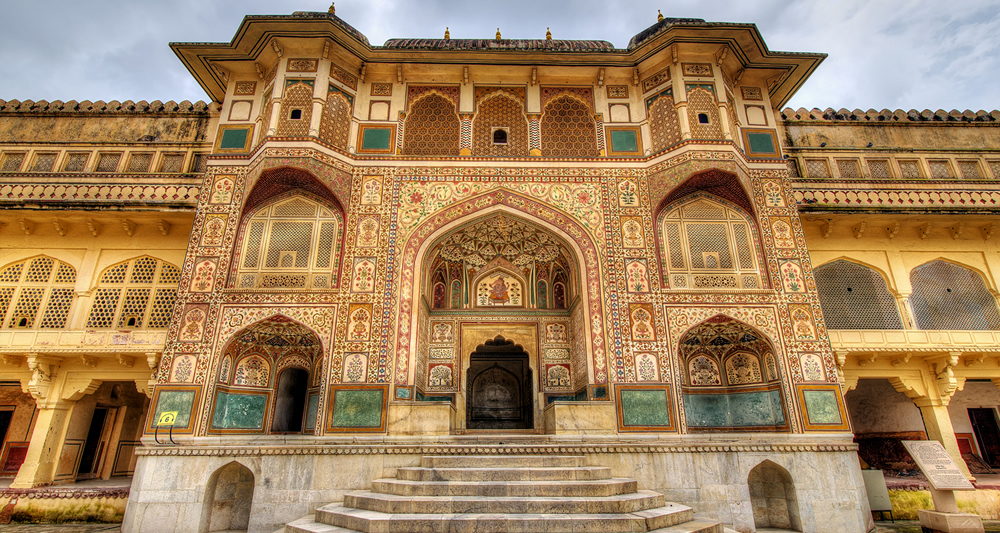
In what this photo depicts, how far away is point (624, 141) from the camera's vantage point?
11.8 metres

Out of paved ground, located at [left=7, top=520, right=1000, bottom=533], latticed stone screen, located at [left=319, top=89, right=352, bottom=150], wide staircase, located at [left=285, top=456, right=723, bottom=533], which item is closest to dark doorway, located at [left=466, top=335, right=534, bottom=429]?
wide staircase, located at [left=285, top=456, right=723, bottom=533]

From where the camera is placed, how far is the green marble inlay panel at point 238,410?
9.57 metres

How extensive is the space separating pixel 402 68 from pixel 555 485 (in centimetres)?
968

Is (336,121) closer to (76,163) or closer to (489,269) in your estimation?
(489,269)

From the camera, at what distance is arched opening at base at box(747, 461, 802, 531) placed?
28.5ft

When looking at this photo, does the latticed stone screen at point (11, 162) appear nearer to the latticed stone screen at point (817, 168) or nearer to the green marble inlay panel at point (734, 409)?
the green marble inlay panel at point (734, 409)

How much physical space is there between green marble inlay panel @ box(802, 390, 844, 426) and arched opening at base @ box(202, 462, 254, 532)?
984 centimetres

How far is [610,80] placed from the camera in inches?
488

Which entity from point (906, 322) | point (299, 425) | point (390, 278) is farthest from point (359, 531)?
point (906, 322)

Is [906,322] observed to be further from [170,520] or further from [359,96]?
[170,520]

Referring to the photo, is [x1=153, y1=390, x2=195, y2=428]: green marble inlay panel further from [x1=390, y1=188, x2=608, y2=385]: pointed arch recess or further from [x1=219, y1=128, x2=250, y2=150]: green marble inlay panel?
[x1=219, y1=128, x2=250, y2=150]: green marble inlay panel

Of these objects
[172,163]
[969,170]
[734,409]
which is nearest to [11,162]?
[172,163]

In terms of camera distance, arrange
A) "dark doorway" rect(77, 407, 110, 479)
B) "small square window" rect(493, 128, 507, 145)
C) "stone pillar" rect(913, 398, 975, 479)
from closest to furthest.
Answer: "stone pillar" rect(913, 398, 975, 479) < "small square window" rect(493, 128, 507, 145) < "dark doorway" rect(77, 407, 110, 479)

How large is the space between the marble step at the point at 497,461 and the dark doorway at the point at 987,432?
12.4 m
